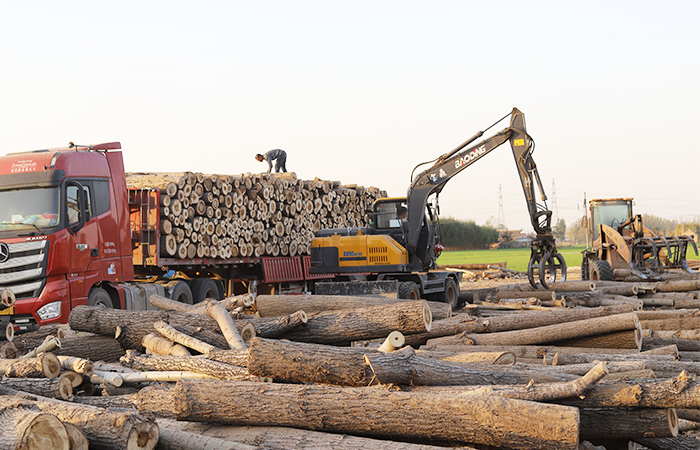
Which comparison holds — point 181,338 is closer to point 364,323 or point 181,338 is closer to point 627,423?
point 364,323

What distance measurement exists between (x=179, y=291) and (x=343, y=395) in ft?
32.9

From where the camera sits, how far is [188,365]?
6.36 metres

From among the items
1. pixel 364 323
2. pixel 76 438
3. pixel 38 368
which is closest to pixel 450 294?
pixel 364 323

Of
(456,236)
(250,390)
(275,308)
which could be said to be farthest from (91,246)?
(456,236)

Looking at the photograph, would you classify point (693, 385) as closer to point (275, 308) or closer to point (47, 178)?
point (275, 308)

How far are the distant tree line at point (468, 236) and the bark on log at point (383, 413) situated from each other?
66535mm

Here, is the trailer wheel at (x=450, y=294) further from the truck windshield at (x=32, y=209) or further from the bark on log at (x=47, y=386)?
the bark on log at (x=47, y=386)

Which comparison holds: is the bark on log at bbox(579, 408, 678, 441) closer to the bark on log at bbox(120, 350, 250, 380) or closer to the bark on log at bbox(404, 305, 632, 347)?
the bark on log at bbox(120, 350, 250, 380)

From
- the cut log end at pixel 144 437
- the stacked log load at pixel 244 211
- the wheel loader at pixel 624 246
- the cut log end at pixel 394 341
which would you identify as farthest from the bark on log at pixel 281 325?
the wheel loader at pixel 624 246

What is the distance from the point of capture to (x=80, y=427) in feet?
14.4

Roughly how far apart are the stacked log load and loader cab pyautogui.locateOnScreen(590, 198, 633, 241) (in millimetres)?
8134

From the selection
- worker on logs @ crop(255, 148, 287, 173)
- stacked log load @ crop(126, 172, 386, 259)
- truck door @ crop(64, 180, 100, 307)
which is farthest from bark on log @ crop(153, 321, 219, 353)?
worker on logs @ crop(255, 148, 287, 173)

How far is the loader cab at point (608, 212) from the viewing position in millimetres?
21922

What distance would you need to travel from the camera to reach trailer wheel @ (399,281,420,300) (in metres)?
14.4
